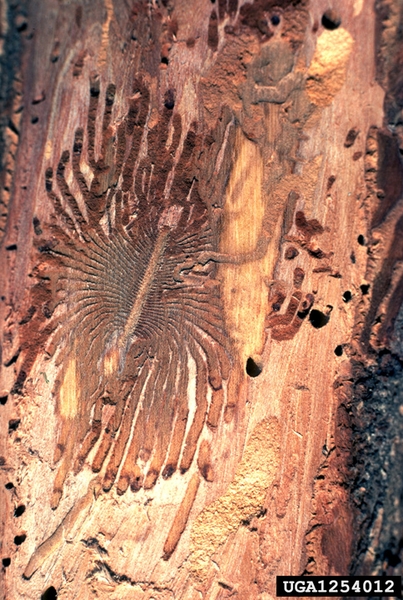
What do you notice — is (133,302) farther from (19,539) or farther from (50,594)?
(50,594)

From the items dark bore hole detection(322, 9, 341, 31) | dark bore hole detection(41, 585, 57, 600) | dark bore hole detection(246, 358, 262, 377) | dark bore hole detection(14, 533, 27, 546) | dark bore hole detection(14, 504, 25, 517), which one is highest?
dark bore hole detection(322, 9, 341, 31)

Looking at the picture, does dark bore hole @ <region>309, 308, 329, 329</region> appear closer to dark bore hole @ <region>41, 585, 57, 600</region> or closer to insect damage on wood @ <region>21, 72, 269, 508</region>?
insect damage on wood @ <region>21, 72, 269, 508</region>

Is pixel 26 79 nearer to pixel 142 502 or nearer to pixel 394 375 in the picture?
pixel 142 502

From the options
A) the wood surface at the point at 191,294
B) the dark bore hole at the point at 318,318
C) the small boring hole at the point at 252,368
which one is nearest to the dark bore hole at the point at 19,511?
the wood surface at the point at 191,294

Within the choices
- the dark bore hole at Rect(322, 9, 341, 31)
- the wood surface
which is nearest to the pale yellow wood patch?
the wood surface

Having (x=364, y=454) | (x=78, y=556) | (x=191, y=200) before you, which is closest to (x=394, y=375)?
(x=364, y=454)

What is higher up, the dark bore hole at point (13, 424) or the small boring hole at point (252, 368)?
the small boring hole at point (252, 368)

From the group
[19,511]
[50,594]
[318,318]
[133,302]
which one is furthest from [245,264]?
[50,594]

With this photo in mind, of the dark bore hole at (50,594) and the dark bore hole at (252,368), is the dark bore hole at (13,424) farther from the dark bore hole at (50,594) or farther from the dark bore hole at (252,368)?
the dark bore hole at (252,368)
